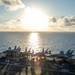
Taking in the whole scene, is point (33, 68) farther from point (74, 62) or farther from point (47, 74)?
Result: point (74, 62)

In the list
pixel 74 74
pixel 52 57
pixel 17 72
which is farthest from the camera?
pixel 52 57

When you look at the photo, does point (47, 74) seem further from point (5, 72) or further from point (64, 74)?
point (5, 72)

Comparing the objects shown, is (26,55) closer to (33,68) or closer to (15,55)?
(15,55)

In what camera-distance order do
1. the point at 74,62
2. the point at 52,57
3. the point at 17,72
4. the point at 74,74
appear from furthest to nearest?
the point at 52,57
the point at 74,62
the point at 17,72
the point at 74,74

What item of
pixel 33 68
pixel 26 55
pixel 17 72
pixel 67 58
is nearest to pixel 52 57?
pixel 67 58

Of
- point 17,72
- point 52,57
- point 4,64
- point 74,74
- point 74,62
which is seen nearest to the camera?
point 74,74

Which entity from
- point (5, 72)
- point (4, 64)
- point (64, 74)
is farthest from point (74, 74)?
point (4, 64)

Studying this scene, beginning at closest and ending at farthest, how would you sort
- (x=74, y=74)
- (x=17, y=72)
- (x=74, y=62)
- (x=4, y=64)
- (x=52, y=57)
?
(x=74, y=74) < (x=17, y=72) < (x=4, y=64) < (x=74, y=62) < (x=52, y=57)

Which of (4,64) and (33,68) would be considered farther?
(4,64)

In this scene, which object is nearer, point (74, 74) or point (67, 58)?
point (74, 74)
